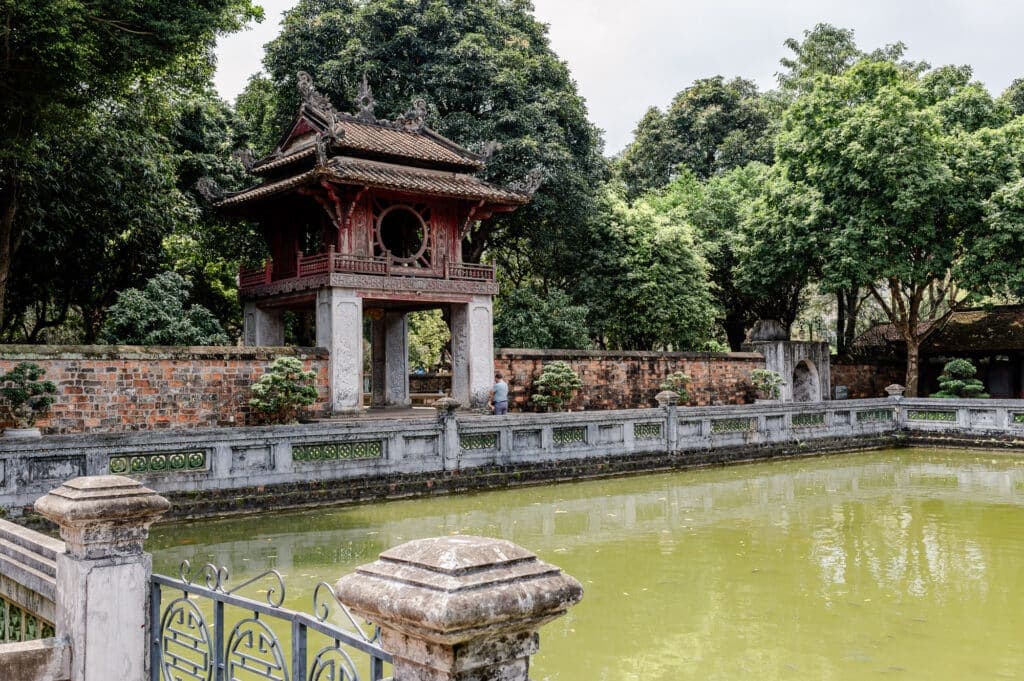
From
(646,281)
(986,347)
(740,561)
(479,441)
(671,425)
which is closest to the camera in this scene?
(740,561)

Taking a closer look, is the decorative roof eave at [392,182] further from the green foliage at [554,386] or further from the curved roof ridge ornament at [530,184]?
the green foliage at [554,386]

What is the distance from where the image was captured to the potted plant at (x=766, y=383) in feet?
80.6

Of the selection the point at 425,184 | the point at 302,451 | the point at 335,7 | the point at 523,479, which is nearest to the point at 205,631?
the point at 302,451

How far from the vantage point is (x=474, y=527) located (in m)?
10.7

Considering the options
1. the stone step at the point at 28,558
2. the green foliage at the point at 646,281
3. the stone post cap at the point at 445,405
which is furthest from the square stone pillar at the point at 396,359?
the stone step at the point at 28,558

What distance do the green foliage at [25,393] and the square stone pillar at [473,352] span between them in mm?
8177

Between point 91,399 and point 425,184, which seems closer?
point 91,399

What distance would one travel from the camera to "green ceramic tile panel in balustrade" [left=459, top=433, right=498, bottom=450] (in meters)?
14.0

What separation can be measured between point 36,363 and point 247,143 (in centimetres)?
1167

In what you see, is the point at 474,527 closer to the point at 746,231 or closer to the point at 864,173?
the point at 864,173

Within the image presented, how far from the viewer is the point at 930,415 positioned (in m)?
20.6

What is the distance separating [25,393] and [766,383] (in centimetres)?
1813

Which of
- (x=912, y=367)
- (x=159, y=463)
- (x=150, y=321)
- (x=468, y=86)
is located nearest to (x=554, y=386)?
(x=150, y=321)

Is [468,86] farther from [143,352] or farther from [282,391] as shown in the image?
[143,352]
